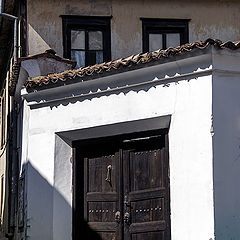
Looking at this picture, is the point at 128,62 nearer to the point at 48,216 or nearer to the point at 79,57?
the point at 48,216

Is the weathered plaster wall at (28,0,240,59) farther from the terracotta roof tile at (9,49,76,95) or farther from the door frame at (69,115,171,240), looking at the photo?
the door frame at (69,115,171,240)

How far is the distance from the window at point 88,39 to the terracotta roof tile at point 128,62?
4633mm

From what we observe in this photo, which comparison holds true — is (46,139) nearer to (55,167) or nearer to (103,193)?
(55,167)

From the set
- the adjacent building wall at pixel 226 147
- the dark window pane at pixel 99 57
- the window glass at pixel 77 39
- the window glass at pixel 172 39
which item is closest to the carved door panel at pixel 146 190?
the adjacent building wall at pixel 226 147

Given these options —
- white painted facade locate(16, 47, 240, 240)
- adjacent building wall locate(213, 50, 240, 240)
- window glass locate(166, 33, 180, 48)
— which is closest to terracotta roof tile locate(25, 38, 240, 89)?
white painted facade locate(16, 47, 240, 240)

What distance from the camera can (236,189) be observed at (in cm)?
912

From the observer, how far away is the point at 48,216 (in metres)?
11.1

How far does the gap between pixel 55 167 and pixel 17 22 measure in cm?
561

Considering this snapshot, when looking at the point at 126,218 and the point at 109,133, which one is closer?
the point at 126,218

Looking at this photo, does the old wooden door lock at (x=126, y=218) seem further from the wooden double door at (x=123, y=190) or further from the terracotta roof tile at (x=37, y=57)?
the terracotta roof tile at (x=37, y=57)

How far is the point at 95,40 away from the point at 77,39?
44 cm

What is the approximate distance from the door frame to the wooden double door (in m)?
0.05

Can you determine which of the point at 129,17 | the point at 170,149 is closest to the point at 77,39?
the point at 129,17

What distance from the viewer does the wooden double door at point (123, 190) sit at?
10.1 m
